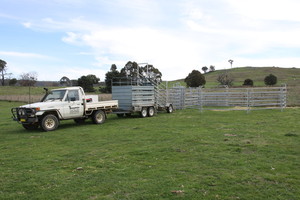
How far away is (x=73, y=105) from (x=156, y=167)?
9105 millimetres

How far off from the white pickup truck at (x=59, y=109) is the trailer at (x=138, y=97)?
182cm

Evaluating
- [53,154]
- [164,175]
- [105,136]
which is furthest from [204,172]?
[105,136]

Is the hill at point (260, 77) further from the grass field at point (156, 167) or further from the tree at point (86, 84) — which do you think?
the grass field at point (156, 167)

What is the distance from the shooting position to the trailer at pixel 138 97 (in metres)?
17.9

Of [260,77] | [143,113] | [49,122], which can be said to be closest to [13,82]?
[260,77]

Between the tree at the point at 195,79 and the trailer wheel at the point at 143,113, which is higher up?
the tree at the point at 195,79

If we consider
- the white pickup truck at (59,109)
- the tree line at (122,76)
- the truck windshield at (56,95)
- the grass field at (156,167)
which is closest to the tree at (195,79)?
the tree line at (122,76)

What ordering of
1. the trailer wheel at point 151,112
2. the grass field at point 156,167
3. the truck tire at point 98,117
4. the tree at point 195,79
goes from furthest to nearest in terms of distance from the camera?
the tree at point 195,79 < the trailer wheel at point 151,112 < the truck tire at point 98,117 < the grass field at point 156,167

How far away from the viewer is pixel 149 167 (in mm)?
6453

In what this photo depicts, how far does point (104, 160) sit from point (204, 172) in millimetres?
2681

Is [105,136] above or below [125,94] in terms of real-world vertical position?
below

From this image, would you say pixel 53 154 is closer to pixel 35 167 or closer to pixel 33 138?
pixel 35 167

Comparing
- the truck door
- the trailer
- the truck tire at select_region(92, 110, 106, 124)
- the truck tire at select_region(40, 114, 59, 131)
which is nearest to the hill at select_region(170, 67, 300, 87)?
the trailer

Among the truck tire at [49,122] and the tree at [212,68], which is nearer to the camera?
the truck tire at [49,122]
